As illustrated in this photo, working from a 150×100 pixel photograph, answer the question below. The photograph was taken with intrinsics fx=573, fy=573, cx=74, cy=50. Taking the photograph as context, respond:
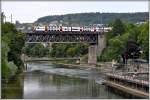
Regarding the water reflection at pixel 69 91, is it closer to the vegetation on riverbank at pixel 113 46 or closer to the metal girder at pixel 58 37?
the vegetation on riverbank at pixel 113 46

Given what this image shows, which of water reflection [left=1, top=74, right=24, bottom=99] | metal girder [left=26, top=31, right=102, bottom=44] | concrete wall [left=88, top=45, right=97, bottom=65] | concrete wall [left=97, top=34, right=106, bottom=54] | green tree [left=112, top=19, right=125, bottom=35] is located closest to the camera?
water reflection [left=1, top=74, right=24, bottom=99]

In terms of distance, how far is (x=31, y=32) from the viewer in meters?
63.9

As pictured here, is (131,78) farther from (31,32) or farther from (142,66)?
(31,32)

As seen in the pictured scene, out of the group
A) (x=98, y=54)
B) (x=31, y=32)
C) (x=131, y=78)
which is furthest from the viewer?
(x=98, y=54)

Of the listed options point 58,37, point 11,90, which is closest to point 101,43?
point 58,37

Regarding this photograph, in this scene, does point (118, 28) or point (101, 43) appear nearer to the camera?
point (101, 43)

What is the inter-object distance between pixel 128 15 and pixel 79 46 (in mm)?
61958

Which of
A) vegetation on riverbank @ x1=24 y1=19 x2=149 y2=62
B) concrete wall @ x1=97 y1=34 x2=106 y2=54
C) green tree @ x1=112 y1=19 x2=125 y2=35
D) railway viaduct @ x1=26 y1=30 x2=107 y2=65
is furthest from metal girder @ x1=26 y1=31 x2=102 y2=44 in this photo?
green tree @ x1=112 y1=19 x2=125 y2=35

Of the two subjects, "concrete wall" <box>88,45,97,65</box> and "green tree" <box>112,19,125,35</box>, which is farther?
"green tree" <box>112,19,125,35</box>

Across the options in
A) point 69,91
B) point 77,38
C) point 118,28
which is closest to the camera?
point 69,91

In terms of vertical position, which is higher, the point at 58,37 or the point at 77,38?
the point at 58,37

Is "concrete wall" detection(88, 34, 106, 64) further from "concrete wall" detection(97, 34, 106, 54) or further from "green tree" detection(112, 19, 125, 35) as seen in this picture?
"green tree" detection(112, 19, 125, 35)

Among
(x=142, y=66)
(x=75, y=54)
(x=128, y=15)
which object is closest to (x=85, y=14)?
(x=128, y=15)

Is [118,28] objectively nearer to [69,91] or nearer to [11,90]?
[69,91]
